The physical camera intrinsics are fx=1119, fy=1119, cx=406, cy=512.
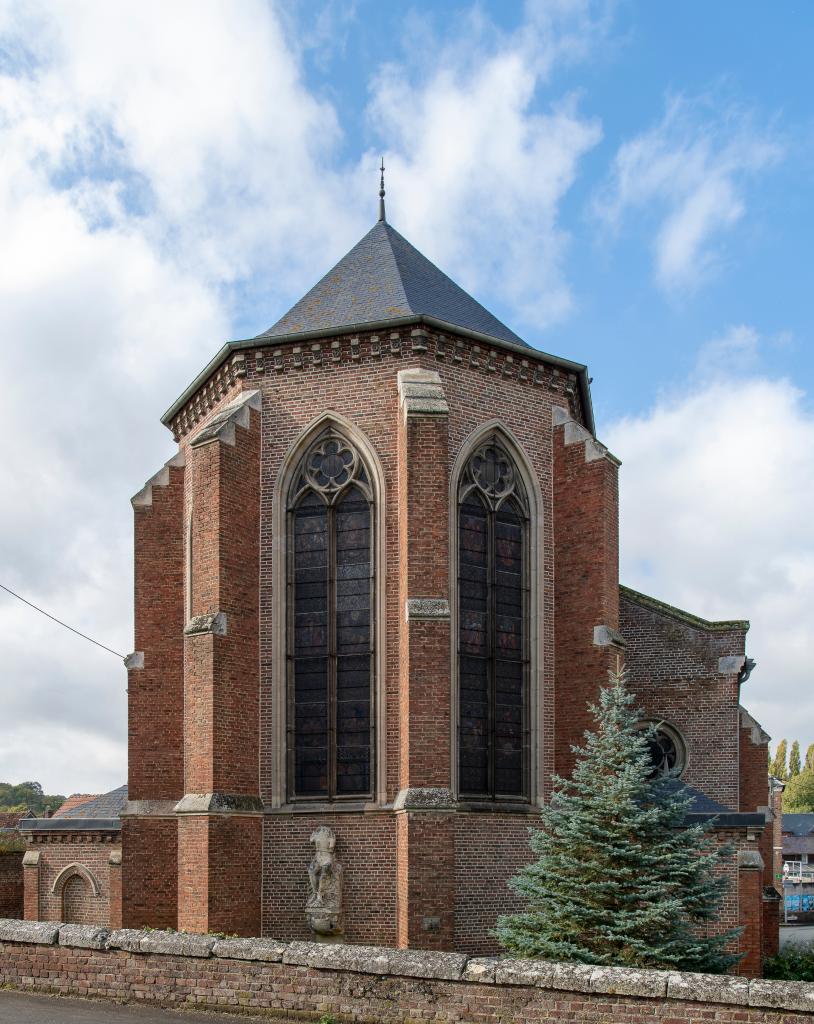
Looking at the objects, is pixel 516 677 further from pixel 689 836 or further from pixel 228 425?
pixel 228 425

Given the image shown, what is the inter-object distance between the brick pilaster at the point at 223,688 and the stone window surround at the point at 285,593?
0.29 meters

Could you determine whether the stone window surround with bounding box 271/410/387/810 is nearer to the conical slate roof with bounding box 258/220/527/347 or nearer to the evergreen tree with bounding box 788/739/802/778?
the conical slate roof with bounding box 258/220/527/347

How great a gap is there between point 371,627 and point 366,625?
11 centimetres

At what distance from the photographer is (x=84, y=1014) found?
9047mm

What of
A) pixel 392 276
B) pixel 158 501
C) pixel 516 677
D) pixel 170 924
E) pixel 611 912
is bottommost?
pixel 170 924

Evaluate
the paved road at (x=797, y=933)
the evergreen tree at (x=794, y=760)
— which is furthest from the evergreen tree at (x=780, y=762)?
the paved road at (x=797, y=933)

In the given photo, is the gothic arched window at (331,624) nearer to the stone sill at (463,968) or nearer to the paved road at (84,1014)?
the stone sill at (463,968)

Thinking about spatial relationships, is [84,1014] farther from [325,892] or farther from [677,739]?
[677,739]

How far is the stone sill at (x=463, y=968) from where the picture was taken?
309 inches

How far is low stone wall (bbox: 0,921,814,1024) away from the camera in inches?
312

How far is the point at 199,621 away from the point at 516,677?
4803 mm

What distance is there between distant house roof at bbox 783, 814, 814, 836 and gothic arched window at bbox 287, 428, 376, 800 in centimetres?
8229

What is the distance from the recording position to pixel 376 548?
16.3 meters

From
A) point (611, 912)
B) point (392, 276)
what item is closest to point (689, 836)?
point (611, 912)
